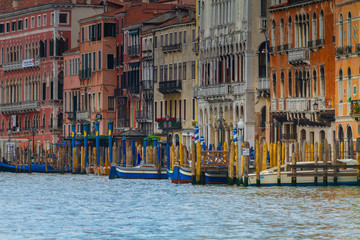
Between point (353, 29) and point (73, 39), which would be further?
point (73, 39)

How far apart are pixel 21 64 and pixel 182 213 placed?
3006 inches

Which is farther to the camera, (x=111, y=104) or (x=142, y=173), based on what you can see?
(x=111, y=104)

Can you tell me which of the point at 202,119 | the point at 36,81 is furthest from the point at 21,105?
the point at 202,119

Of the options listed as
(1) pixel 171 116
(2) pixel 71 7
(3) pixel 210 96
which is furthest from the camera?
(2) pixel 71 7

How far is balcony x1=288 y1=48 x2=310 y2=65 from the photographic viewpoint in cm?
7588

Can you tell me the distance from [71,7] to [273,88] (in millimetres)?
40411

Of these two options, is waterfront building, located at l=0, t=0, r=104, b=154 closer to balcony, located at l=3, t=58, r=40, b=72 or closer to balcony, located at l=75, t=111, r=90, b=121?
balcony, located at l=3, t=58, r=40, b=72

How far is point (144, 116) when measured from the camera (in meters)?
103

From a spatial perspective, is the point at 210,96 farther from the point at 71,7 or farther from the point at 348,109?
the point at 71,7

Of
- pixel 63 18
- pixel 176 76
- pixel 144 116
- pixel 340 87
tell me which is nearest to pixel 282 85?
pixel 340 87

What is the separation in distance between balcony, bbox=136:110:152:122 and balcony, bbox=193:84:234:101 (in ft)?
32.8

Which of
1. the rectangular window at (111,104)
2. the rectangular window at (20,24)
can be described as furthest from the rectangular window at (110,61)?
the rectangular window at (20,24)

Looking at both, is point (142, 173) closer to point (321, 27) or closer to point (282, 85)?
point (282, 85)

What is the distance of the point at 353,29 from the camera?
69750 millimetres
